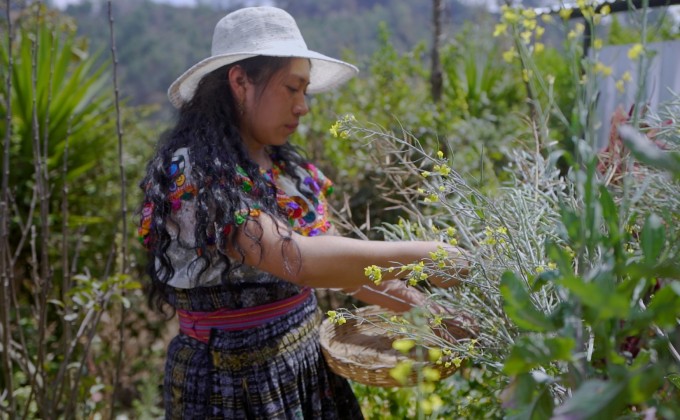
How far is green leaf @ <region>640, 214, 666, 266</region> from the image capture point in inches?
23.9

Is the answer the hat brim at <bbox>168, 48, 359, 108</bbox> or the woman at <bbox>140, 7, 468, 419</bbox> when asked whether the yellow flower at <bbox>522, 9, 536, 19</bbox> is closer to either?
the woman at <bbox>140, 7, 468, 419</bbox>

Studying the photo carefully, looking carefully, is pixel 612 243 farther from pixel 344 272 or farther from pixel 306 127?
pixel 306 127

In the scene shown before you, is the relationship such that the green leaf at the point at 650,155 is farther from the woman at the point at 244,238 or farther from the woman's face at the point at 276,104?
the woman's face at the point at 276,104

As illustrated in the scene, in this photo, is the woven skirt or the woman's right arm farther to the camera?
the woven skirt

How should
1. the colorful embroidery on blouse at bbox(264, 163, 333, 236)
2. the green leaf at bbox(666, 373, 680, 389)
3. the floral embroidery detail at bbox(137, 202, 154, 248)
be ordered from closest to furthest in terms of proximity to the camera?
the green leaf at bbox(666, 373, 680, 389) → the floral embroidery detail at bbox(137, 202, 154, 248) → the colorful embroidery on blouse at bbox(264, 163, 333, 236)

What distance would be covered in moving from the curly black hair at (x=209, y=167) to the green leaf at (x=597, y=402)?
1.02 m

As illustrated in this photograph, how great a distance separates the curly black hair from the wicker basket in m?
0.33

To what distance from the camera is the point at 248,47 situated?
1767 mm

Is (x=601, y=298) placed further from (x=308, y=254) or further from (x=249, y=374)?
(x=249, y=374)

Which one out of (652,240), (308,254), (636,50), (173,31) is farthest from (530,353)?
(173,31)

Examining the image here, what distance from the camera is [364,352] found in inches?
70.7

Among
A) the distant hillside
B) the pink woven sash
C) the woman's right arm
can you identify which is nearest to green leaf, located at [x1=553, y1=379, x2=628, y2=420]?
the woman's right arm

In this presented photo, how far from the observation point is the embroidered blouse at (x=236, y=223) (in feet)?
5.25

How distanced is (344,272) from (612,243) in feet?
3.00
